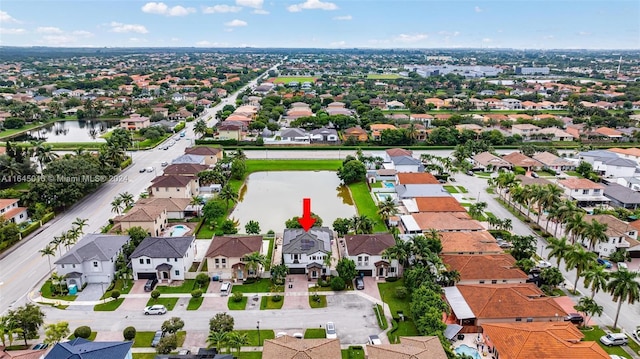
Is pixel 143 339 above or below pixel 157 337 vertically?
below

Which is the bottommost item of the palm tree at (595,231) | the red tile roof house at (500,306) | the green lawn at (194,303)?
the green lawn at (194,303)

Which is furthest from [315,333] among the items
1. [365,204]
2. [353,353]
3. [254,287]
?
[365,204]

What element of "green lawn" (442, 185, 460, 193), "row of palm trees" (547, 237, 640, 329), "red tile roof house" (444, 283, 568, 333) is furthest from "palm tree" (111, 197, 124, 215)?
"row of palm trees" (547, 237, 640, 329)

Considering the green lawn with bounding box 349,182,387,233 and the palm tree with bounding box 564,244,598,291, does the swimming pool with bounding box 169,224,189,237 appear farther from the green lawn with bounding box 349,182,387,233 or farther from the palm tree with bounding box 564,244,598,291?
the palm tree with bounding box 564,244,598,291

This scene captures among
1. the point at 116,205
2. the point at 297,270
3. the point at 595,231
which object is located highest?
the point at 595,231

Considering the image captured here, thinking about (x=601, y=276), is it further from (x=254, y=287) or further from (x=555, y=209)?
(x=254, y=287)

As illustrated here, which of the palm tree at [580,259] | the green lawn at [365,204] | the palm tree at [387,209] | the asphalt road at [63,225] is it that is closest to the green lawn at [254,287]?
the green lawn at [365,204]

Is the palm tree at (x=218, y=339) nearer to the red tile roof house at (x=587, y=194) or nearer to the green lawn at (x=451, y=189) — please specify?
the green lawn at (x=451, y=189)
